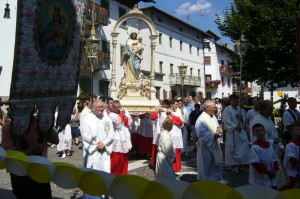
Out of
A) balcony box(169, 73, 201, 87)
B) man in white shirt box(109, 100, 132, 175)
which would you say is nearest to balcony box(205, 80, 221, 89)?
balcony box(169, 73, 201, 87)

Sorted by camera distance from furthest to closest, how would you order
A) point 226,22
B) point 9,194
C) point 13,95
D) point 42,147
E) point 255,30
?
point 226,22
point 255,30
point 9,194
point 42,147
point 13,95

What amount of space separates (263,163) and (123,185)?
2697mm

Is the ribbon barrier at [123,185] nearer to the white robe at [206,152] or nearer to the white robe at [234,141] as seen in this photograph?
the white robe at [206,152]

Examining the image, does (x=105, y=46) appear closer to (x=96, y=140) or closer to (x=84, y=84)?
(x=84, y=84)

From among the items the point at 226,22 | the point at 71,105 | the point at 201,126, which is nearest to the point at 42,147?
the point at 71,105

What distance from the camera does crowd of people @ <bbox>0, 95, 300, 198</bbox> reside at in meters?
4.66

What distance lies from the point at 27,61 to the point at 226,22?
705 inches

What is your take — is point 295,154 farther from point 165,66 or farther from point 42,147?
point 165,66

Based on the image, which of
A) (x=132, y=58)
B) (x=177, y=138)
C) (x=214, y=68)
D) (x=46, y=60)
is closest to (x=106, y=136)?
(x=46, y=60)

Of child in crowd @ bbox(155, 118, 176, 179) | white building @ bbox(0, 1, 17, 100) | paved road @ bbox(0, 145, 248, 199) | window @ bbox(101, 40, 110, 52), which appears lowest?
paved road @ bbox(0, 145, 248, 199)

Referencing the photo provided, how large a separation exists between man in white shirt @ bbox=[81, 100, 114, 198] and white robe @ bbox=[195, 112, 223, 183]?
6.07 ft

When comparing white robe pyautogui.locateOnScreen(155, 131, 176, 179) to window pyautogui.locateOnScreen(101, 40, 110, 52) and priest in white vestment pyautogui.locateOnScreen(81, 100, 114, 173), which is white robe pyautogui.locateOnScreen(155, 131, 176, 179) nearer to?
priest in white vestment pyautogui.locateOnScreen(81, 100, 114, 173)

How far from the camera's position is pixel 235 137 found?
338 inches

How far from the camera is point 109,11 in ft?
90.6
